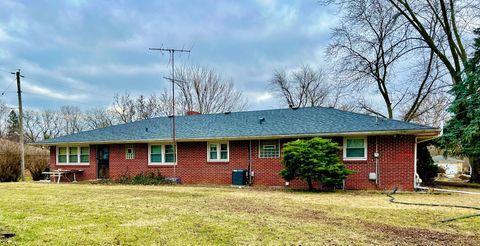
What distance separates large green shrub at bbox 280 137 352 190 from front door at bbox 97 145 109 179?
461 inches

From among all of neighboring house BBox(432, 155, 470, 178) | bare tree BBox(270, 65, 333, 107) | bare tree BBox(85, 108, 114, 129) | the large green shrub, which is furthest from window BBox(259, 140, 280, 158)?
bare tree BBox(85, 108, 114, 129)

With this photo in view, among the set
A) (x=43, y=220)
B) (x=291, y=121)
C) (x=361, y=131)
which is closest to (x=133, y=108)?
(x=291, y=121)

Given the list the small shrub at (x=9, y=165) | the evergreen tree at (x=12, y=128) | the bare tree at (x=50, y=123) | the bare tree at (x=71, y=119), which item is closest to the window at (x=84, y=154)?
the small shrub at (x=9, y=165)

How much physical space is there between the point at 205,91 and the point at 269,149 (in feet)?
73.8

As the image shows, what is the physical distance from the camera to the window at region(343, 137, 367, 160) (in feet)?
48.3

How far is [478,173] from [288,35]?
13.8 m

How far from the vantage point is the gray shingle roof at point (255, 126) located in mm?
14773

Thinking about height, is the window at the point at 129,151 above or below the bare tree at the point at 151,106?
below

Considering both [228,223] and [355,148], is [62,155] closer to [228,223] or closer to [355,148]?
[355,148]

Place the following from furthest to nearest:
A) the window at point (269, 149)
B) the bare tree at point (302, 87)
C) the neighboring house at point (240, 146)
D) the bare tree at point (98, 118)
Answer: the bare tree at point (98, 118) < the bare tree at point (302, 87) < the window at point (269, 149) < the neighboring house at point (240, 146)

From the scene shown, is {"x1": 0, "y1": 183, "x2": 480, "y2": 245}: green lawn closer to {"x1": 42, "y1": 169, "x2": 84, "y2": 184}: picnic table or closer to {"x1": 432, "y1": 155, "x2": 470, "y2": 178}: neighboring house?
{"x1": 42, "y1": 169, "x2": 84, "y2": 184}: picnic table

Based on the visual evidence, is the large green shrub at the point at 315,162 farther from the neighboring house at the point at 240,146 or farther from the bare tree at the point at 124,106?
the bare tree at the point at 124,106

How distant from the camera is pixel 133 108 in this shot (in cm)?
4400

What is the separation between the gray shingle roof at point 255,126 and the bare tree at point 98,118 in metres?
26.8
